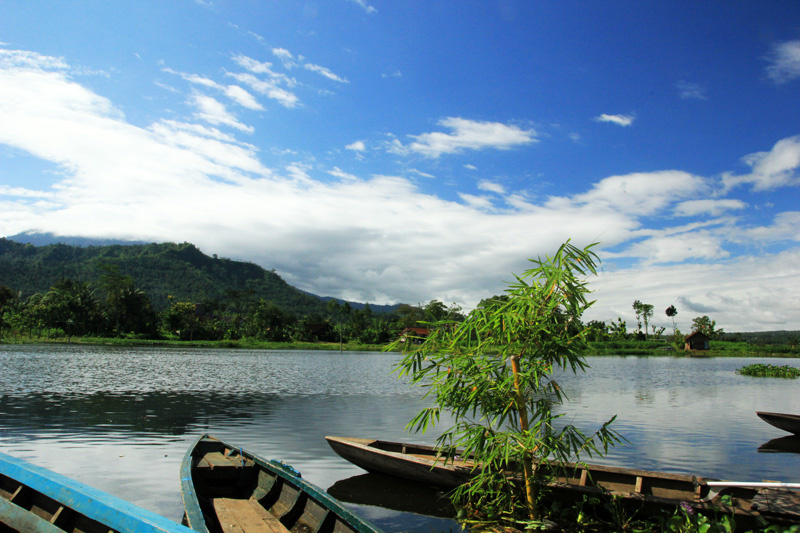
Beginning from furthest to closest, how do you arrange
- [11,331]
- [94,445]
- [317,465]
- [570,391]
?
[11,331] < [570,391] < [94,445] < [317,465]

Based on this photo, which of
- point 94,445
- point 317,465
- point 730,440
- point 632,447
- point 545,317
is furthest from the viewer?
point 730,440

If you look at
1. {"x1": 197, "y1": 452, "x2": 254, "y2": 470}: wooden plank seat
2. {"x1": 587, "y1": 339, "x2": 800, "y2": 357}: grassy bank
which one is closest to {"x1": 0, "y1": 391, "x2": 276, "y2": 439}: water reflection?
{"x1": 197, "y1": 452, "x2": 254, "y2": 470}: wooden plank seat

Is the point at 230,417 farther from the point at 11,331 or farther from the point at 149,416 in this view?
the point at 11,331

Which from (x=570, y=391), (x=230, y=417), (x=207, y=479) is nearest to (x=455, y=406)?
(x=207, y=479)

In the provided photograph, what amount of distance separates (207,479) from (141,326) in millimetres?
95607

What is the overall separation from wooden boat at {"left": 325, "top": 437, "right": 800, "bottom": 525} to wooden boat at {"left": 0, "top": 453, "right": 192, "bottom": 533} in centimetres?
446

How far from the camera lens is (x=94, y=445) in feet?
42.1

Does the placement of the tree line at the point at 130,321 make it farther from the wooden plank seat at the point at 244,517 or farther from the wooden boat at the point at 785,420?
the wooden plank seat at the point at 244,517

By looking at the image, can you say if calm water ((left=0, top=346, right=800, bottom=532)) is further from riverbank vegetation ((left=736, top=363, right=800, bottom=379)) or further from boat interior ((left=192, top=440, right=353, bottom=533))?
riverbank vegetation ((left=736, top=363, right=800, bottom=379))

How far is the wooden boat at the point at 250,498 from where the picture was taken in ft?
19.4

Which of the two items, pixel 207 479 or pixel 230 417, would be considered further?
pixel 230 417

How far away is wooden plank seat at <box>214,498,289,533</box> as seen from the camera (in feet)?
20.2

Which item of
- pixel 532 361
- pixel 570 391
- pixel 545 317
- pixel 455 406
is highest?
pixel 545 317

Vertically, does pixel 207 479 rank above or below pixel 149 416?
above
